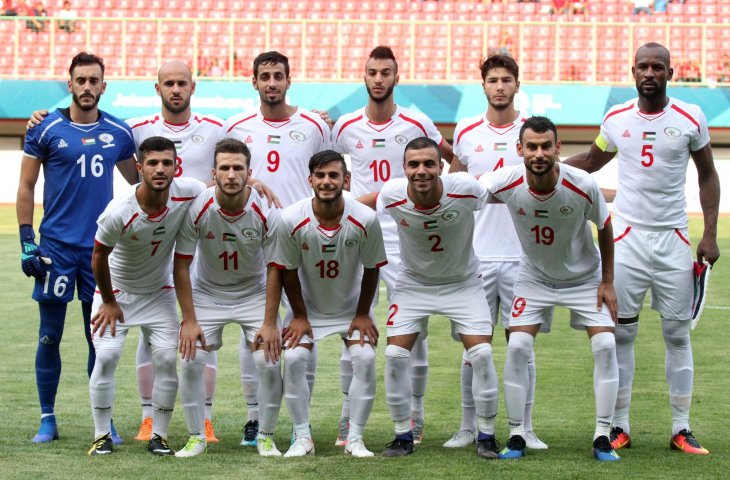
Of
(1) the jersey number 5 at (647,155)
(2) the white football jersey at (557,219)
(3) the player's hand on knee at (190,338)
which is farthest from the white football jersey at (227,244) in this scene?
(1) the jersey number 5 at (647,155)

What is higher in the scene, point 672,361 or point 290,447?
point 672,361

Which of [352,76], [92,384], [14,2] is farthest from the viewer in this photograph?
[14,2]

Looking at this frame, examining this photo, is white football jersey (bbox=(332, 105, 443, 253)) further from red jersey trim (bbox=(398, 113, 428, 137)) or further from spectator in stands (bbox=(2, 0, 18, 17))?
spectator in stands (bbox=(2, 0, 18, 17))

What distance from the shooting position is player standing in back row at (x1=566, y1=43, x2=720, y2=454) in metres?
5.77

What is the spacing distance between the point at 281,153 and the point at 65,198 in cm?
120

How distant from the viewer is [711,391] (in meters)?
7.46

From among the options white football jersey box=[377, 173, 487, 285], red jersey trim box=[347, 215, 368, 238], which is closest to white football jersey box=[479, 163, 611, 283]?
white football jersey box=[377, 173, 487, 285]

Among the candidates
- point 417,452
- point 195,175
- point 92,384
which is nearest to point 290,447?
point 417,452

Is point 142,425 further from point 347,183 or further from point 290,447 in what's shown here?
point 347,183

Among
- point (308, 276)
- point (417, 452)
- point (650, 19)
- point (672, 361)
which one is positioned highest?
point (650, 19)

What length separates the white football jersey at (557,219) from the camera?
18.0ft

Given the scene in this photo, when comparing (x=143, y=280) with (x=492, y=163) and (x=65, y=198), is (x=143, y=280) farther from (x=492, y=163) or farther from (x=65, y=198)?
(x=492, y=163)

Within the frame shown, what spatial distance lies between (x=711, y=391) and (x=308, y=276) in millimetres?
3215

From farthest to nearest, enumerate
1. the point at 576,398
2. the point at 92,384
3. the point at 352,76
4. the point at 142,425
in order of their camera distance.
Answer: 1. the point at 352,76
2. the point at 576,398
3. the point at 142,425
4. the point at 92,384
